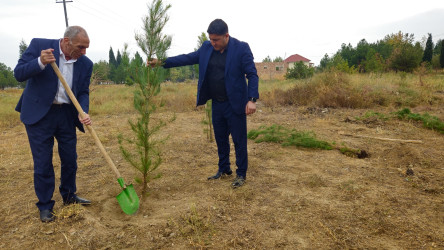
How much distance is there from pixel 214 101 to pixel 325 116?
6.27m

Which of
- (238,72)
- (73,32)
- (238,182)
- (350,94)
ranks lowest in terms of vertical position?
(238,182)

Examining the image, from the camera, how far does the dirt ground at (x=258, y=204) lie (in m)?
2.55

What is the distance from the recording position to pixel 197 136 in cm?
695

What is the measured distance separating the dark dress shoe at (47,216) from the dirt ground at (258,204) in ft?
0.21

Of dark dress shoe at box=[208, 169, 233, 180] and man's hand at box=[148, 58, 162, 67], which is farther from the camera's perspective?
dark dress shoe at box=[208, 169, 233, 180]

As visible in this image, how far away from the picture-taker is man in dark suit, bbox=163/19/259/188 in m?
3.36

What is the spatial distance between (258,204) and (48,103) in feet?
8.09

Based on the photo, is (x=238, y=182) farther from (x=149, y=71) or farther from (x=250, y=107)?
(x=149, y=71)

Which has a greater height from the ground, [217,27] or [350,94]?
Result: [217,27]

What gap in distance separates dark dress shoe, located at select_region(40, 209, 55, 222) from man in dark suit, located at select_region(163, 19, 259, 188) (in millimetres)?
2056

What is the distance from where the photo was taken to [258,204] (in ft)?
10.5

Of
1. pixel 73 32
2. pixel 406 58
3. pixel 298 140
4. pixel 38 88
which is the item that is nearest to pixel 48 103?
pixel 38 88

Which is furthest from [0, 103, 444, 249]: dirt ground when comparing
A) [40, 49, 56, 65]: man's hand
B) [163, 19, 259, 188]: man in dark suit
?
[40, 49, 56, 65]: man's hand

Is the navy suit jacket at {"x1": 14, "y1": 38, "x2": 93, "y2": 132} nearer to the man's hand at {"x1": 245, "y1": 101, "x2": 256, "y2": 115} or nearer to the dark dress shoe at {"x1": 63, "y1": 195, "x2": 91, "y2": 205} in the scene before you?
the dark dress shoe at {"x1": 63, "y1": 195, "x2": 91, "y2": 205}
